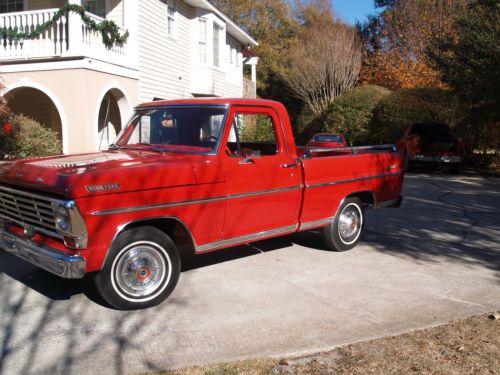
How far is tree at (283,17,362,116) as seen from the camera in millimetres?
33250

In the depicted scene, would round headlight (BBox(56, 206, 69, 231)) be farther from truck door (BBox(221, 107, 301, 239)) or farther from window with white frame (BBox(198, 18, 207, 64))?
window with white frame (BBox(198, 18, 207, 64))

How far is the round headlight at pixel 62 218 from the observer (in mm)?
4184

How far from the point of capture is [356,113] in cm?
2812

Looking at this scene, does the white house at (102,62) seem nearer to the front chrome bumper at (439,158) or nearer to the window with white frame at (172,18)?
the window with white frame at (172,18)

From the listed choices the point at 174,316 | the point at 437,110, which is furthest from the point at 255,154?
the point at 437,110

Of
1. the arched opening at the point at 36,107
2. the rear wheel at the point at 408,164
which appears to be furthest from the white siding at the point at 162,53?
the rear wheel at the point at 408,164

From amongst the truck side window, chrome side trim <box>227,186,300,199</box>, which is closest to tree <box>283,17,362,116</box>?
the truck side window

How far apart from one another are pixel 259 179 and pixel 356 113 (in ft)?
77.7

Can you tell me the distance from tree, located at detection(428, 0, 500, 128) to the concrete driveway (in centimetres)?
956

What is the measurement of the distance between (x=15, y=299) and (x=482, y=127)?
17163mm

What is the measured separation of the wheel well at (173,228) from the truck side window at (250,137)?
996 millimetres

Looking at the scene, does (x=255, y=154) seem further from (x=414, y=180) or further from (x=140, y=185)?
(x=414, y=180)

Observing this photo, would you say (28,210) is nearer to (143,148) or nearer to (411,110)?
(143,148)

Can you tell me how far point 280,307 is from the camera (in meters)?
4.84
